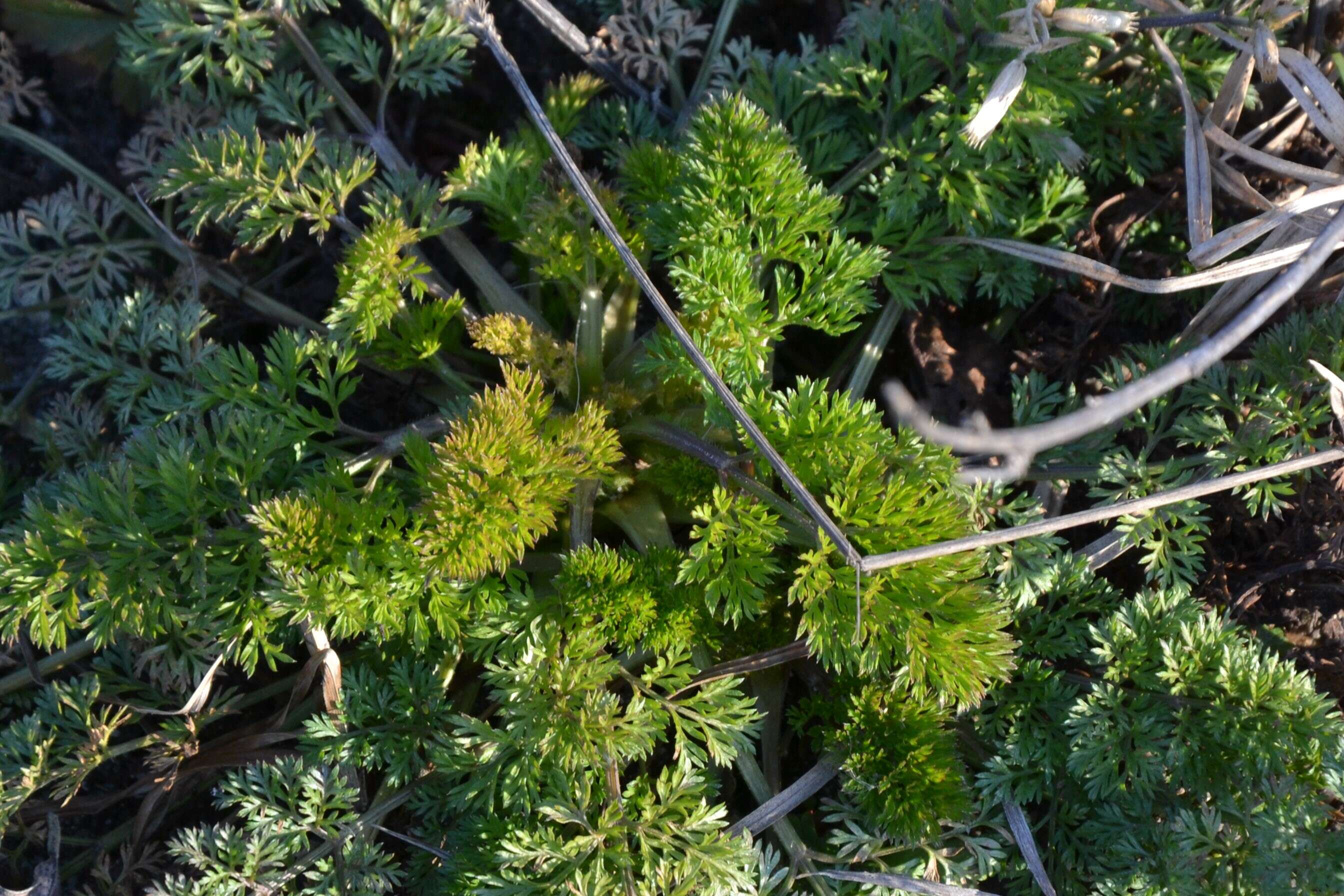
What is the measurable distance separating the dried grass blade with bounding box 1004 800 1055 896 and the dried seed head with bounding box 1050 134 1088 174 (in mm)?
1418

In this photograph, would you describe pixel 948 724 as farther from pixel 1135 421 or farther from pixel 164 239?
pixel 164 239

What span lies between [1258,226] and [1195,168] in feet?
0.70

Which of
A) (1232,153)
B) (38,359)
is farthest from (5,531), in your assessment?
(1232,153)

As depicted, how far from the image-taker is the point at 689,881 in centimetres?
184

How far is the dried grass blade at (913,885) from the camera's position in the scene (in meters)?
1.87

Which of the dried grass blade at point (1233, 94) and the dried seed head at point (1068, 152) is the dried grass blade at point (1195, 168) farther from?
the dried seed head at point (1068, 152)

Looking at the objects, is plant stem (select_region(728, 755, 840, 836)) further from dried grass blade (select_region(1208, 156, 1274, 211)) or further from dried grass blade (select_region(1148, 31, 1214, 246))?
dried grass blade (select_region(1208, 156, 1274, 211))

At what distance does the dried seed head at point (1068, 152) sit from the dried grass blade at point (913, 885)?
61.5 inches

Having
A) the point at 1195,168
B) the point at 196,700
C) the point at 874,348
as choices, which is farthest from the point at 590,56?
the point at 196,700

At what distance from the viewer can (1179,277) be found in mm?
2109

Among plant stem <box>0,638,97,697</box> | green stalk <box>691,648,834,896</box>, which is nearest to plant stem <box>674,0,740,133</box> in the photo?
green stalk <box>691,648,834,896</box>

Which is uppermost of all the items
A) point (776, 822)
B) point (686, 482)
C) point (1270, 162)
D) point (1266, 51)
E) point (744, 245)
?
point (1266, 51)

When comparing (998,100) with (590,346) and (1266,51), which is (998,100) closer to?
(1266,51)

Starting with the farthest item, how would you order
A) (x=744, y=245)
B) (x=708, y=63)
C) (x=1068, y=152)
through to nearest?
(x=708, y=63) < (x=1068, y=152) < (x=744, y=245)
